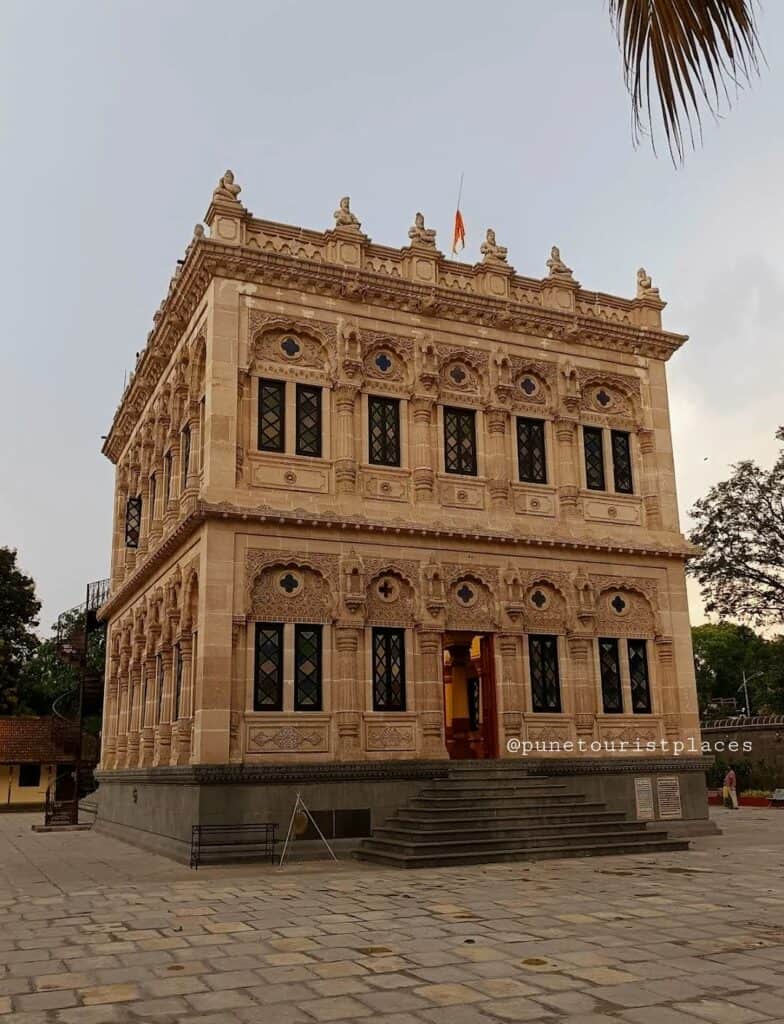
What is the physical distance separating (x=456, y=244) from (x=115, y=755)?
1529cm

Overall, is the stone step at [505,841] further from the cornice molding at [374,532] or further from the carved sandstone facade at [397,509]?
the cornice molding at [374,532]

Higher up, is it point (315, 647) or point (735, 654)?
point (735, 654)

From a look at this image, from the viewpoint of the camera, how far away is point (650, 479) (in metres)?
21.3

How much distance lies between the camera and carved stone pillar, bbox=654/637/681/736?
19844mm

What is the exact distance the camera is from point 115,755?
79.0 ft

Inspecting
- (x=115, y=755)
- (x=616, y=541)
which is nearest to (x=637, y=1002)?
(x=616, y=541)

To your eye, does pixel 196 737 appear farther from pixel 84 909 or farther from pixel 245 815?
pixel 84 909

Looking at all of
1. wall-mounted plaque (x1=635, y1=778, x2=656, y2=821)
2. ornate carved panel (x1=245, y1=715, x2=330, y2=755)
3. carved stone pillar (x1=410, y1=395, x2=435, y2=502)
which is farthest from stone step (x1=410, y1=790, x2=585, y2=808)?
carved stone pillar (x1=410, y1=395, x2=435, y2=502)

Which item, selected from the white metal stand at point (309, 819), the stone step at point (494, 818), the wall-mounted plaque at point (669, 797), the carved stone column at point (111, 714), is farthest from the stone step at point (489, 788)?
the carved stone column at point (111, 714)

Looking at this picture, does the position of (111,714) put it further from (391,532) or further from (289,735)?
(391,532)

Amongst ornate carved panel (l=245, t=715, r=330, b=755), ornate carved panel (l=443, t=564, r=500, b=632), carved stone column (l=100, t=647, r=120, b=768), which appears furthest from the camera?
carved stone column (l=100, t=647, r=120, b=768)

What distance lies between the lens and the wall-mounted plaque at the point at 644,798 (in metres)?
18.9

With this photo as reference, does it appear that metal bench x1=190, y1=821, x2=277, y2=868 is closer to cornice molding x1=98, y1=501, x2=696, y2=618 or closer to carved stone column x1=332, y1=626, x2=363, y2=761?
carved stone column x1=332, y1=626, x2=363, y2=761

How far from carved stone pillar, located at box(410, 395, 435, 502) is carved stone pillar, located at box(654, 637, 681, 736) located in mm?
6129
